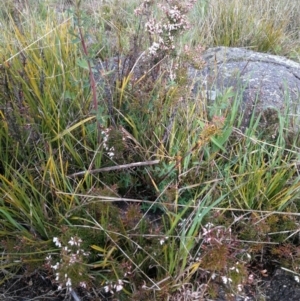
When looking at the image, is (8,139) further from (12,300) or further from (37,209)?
(12,300)

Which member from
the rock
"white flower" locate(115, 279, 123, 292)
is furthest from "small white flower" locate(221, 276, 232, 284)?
the rock

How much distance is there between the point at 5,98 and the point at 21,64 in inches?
9.8

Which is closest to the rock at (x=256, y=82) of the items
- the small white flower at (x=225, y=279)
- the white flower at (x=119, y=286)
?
the small white flower at (x=225, y=279)

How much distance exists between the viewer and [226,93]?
178cm

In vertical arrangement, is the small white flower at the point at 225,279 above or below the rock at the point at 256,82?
below

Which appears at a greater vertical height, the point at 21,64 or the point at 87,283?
the point at 21,64

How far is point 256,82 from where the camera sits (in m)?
2.29

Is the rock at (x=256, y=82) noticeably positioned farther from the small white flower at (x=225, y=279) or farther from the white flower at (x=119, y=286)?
the white flower at (x=119, y=286)

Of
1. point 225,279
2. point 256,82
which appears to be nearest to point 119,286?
point 225,279

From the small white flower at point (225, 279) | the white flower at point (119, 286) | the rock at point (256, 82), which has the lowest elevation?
the small white flower at point (225, 279)

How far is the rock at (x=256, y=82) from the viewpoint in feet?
6.58

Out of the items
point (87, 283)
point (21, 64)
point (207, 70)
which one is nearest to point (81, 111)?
point (21, 64)

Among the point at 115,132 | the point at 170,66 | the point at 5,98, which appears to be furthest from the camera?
the point at 170,66

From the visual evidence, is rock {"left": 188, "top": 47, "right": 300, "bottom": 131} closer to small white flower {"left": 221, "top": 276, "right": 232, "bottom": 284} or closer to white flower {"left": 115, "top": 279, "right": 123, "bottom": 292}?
small white flower {"left": 221, "top": 276, "right": 232, "bottom": 284}
